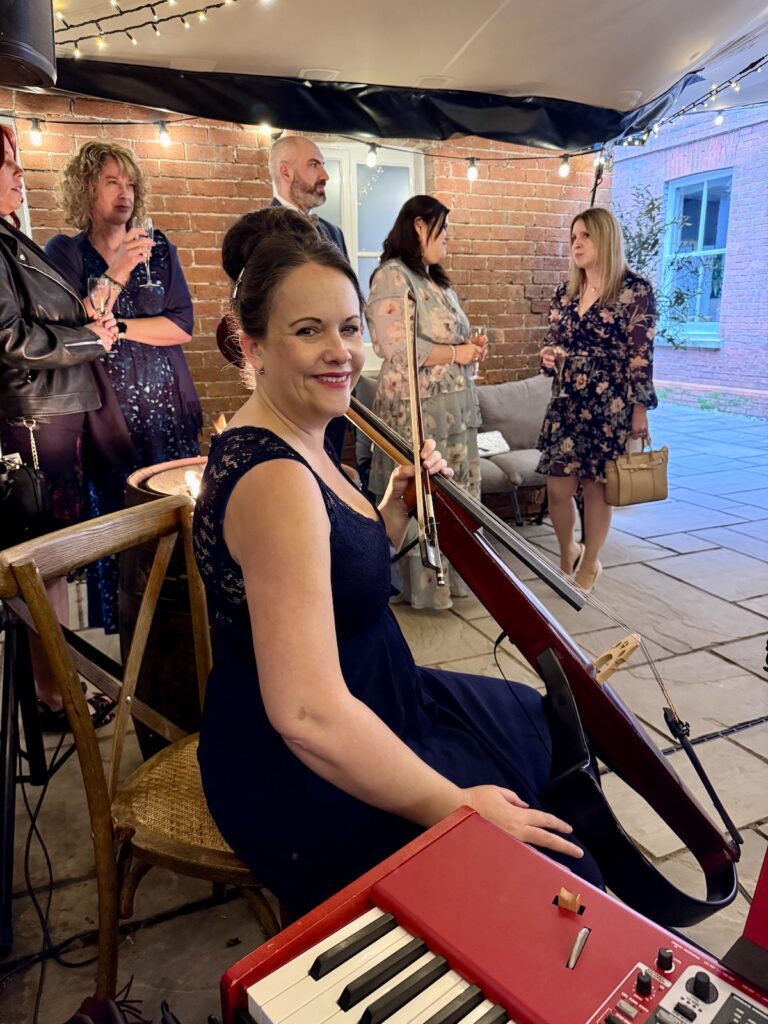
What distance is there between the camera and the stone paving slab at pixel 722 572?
345 centimetres

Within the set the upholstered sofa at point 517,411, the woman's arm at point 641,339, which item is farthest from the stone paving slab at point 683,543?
the woman's arm at point 641,339

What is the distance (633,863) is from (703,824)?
0.87ft

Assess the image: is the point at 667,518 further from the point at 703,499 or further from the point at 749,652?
the point at 749,652

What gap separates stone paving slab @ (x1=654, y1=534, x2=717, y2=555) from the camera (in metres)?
4.04

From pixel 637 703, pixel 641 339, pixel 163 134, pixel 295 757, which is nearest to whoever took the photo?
pixel 295 757

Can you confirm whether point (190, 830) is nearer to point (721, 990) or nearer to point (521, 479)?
point (721, 990)

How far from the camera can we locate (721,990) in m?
0.51

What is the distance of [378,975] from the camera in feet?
1.74

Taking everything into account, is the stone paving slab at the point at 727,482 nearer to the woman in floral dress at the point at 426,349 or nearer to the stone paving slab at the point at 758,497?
the stone paving slab at the point at 758,497

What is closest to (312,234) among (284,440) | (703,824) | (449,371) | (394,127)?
(284,440)

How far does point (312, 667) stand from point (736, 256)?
952 cm

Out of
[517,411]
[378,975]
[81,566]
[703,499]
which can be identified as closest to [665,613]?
[517,411]

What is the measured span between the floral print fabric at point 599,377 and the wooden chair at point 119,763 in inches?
87.7

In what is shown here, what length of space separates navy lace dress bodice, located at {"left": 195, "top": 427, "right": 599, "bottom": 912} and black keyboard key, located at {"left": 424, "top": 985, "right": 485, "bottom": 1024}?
0.49 m
